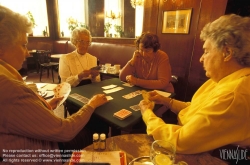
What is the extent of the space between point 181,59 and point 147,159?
9.11 ft

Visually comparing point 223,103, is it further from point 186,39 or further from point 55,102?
point 186,39

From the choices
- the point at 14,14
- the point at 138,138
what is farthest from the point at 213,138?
the point at 14,14

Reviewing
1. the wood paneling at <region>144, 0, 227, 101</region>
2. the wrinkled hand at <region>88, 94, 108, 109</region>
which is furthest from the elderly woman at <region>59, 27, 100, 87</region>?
the wood paneling at <region>144, 0, 227, 101</region>

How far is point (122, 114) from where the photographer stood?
1190 mm

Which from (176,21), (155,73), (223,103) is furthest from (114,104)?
(176,21)

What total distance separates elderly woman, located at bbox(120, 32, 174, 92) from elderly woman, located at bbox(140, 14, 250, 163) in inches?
39.9

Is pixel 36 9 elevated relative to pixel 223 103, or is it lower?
elevated

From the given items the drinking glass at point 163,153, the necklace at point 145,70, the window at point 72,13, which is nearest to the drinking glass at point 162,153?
the drinking glass at point 163,153

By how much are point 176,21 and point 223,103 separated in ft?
9.06

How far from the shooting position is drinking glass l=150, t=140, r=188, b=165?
0.73 meters

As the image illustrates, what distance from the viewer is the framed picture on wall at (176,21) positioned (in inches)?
117

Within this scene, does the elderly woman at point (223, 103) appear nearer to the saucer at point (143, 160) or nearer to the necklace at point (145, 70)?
the saucer at point (143, 160)

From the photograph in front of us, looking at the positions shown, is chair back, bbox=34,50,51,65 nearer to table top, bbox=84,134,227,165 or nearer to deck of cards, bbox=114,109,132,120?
deck of cards, bbox=114,109,132,120

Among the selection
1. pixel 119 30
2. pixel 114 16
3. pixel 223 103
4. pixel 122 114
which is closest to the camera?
pixel 223 103
